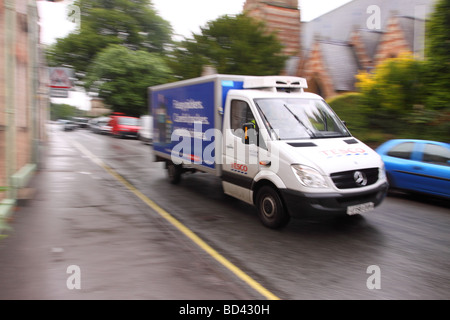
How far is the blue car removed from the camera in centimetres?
779

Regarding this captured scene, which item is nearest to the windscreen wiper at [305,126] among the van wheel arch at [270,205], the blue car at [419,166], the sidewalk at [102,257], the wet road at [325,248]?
the van wheel arch at [270,205]

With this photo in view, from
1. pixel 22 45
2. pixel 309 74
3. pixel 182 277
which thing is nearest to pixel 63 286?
pixel 182 277

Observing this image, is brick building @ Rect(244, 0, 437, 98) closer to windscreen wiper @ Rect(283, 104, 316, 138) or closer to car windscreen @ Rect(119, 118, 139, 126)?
car windscreen @ Rect(119, 118, 139, 126)

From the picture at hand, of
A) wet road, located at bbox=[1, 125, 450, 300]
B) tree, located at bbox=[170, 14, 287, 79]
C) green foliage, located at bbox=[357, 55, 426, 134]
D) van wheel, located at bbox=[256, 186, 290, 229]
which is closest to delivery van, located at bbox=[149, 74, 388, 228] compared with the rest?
van wheel, located at bbox=[256, 186, 290, 229]

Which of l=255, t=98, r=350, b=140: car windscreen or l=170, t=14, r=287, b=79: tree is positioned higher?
l=170, t=14, r=287, b=79: tree

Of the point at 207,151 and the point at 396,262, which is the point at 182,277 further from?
the point at 207,151

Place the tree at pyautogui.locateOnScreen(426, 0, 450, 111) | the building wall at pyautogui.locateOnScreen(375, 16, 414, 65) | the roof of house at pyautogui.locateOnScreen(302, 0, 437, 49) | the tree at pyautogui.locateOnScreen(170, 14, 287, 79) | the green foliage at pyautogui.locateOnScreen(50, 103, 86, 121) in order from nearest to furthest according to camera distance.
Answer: the tree at pyautogui.locateOnScreen(426, 0, 450, 111), the tree at pyautogui.locateOnScreen(170, 14, 287, 79), the building wall at pyautogui.locateOnScreen(375, 16, 414, 65), the roof of house at pyautogui.locateOnScreen(302, 0, 437, 49), the green foliage at pyautogui.locateOnScreen(50, 103, 86, 121)

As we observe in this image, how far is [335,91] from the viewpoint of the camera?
1051 inches

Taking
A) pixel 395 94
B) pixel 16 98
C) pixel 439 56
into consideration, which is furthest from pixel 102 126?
pixel 439 56

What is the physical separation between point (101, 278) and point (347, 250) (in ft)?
10.4

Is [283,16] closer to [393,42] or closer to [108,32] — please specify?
[393,42]

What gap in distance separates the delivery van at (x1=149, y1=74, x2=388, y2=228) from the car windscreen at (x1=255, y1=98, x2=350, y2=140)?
2cm

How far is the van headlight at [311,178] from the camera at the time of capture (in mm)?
5473

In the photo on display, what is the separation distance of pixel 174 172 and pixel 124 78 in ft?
99.1
